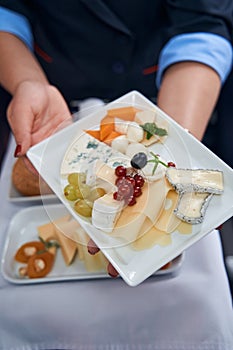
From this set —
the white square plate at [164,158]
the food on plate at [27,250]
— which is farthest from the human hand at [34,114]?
the food on plate at [27,250]

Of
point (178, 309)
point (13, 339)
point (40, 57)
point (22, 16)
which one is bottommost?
point (13, 339)

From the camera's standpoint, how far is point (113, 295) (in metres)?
0.73

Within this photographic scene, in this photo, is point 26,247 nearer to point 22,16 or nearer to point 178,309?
point 178,309

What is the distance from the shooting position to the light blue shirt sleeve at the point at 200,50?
0.85m

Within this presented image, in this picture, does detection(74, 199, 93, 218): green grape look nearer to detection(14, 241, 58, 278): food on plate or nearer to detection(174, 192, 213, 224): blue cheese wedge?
detection(174, 192, 213, 224): blue cheese wedge

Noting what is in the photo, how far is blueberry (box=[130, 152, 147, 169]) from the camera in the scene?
58 centimetres

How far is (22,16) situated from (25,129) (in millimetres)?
336

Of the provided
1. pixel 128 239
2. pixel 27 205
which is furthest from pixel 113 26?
pixel 128 239

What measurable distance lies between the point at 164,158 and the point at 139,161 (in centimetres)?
4

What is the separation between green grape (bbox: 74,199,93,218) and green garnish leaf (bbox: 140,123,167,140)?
129 mm

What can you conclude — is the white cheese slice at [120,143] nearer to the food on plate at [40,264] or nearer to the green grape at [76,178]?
the green grape at [76,178]

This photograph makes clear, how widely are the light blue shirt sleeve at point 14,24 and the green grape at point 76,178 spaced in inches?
17.8

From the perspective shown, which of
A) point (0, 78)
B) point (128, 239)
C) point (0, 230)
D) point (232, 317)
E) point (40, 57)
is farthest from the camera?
point (40, 57)

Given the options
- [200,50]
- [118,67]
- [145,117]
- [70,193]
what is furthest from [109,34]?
[70,193]
